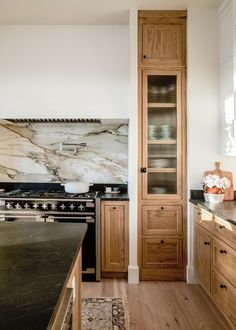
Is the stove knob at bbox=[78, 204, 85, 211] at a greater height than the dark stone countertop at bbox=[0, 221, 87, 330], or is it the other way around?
the dark stone countertop at bbox=[0, 221, 87, 330]

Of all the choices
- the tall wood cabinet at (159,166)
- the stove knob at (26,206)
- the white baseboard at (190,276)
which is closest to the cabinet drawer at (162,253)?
the tall wood cabinet at (159,166)

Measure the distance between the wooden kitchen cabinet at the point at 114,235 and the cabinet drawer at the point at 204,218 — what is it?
27.8 inches

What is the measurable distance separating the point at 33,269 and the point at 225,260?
5.07 feet

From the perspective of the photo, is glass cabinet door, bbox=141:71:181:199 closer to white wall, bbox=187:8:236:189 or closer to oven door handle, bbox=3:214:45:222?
white wall, bbox=187:8:236:189

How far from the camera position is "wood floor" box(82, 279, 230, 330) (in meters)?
2.25

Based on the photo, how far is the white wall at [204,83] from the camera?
9.86ft

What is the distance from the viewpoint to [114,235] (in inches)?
120

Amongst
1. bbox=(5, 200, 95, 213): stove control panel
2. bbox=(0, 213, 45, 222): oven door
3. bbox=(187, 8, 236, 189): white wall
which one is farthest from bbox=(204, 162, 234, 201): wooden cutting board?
bbox=(0, 213, 45, 222): oven door

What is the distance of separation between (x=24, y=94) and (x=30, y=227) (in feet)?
6.87

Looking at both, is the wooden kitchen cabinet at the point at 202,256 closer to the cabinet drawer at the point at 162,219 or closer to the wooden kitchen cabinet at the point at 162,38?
the cabinet drawer at the point at 162,219

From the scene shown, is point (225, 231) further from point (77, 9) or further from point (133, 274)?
point (77, 9)

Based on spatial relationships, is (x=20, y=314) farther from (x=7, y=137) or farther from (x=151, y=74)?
(x=7, y=137)

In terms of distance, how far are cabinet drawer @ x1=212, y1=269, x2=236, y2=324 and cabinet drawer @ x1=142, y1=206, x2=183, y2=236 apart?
747 millimetres

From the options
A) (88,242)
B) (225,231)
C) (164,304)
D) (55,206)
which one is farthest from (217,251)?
(55,206)
